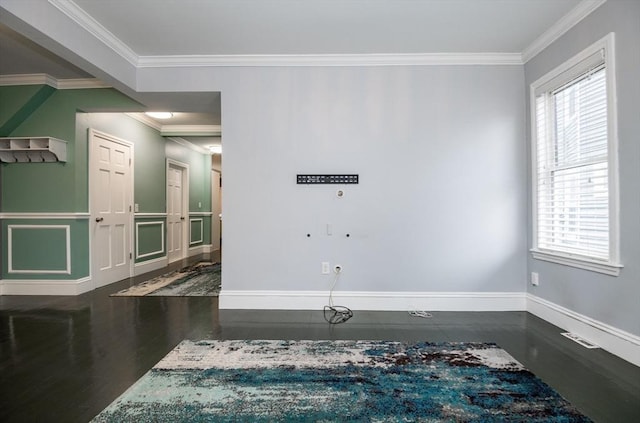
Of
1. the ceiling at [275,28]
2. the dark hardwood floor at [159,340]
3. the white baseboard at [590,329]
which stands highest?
the ceiling at [275,28]

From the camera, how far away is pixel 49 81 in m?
3.76

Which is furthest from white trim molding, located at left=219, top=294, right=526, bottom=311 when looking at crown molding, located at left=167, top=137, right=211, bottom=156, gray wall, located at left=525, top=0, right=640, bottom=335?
crown molding, located at left=167, top=137, right=211, bottom=156

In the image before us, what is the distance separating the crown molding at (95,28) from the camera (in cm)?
237

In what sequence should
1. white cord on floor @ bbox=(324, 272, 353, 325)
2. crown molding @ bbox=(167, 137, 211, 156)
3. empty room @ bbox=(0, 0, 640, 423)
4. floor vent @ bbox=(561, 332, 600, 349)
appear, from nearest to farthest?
empty room @ bbox=(0, 0, 640, 423) → floor vent @ bbox=(561, 332, 600, 349) → white cord on floor @ bbox=(324, 272, 353, 325) → crown molding @ bbox=(167, 137, 211, 156)

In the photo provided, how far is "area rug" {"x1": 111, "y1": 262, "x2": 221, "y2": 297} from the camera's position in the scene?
151 inches

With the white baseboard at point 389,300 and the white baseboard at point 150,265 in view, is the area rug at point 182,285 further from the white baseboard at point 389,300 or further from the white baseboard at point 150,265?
the white baseboard at point 389,300

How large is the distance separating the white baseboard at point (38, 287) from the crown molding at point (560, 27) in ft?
18.4

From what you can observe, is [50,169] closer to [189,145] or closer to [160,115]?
[160,115]

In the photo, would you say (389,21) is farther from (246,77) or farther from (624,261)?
(624,261)

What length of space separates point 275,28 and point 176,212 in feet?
16.0

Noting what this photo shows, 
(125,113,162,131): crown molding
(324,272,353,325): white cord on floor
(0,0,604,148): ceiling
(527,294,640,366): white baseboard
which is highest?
(0,0,604,148): ceiling

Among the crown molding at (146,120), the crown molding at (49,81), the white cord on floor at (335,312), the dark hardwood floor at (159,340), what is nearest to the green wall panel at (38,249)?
the dark hardwood floor at (159,340)

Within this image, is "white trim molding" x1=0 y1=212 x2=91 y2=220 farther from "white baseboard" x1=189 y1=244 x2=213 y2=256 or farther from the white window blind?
the white window blind

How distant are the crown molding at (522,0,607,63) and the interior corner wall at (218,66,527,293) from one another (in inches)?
7.6
